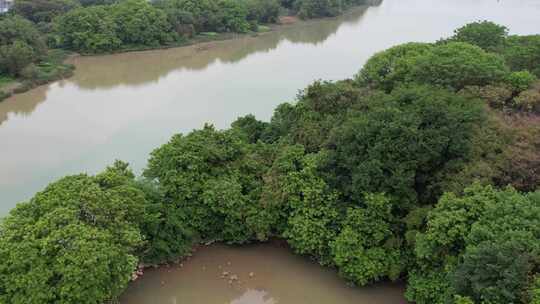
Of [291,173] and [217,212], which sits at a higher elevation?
[291,173]

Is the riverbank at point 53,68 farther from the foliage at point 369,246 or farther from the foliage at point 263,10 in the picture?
the foliage at point 369,246

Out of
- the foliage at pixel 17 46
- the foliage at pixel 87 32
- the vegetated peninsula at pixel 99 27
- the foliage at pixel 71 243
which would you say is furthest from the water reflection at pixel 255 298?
the foliage at pixel 87 32

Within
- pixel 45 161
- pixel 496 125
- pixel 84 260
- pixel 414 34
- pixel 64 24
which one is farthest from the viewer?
pixel 414 34

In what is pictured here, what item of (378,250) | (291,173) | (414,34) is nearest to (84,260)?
(291,173)

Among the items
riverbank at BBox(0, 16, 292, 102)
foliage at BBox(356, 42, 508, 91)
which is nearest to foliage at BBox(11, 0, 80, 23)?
riverbank at BBox(0, 16, 292, 102)

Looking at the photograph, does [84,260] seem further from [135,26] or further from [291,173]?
[135,26]

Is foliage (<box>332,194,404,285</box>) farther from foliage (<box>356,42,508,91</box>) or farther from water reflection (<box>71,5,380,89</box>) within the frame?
water reflection (<box>71,5,380,89</box>)
